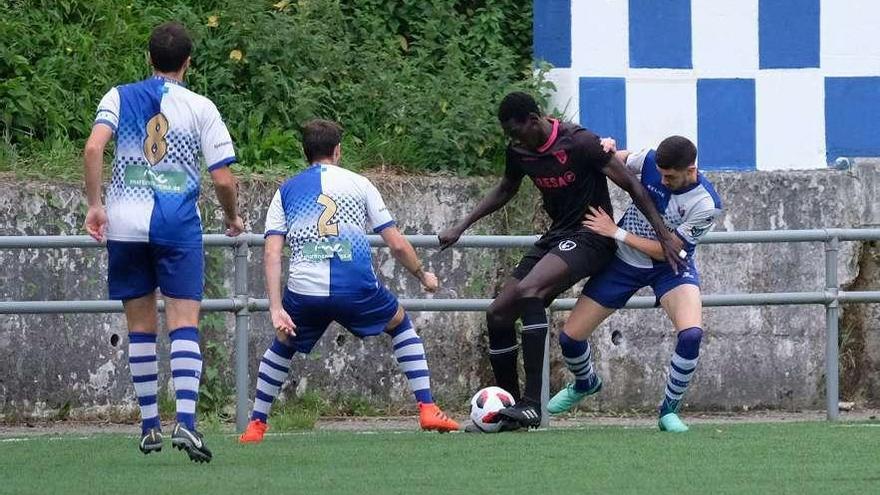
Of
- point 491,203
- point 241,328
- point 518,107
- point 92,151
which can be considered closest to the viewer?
point 92,151

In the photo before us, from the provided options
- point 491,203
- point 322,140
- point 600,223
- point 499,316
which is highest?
point 322,140

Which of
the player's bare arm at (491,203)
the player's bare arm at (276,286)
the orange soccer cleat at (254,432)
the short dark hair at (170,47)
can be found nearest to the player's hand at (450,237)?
the player's bare arm at (491,203)

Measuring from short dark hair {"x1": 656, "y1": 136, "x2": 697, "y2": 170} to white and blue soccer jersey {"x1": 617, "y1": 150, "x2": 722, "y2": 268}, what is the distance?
18cm

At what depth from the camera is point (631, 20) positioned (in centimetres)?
1154

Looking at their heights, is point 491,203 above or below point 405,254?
above

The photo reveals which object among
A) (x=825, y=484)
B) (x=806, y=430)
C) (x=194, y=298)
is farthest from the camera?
(x=806, y=430)

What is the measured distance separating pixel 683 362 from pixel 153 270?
2.73m

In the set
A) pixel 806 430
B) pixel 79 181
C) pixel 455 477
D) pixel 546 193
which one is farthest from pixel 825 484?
pixel 79 181

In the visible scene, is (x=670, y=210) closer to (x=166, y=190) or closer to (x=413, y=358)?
(x=413, y=358)

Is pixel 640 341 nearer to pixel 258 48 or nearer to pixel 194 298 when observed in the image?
pixel 258 48

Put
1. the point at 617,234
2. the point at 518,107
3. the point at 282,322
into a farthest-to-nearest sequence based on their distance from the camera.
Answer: the point at 617,234 → the point at 518,107 → the point at 282,322

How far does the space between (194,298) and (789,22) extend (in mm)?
5738

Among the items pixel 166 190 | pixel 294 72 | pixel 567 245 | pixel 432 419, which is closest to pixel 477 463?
pixel 432 419

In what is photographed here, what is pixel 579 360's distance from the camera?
888 cm
